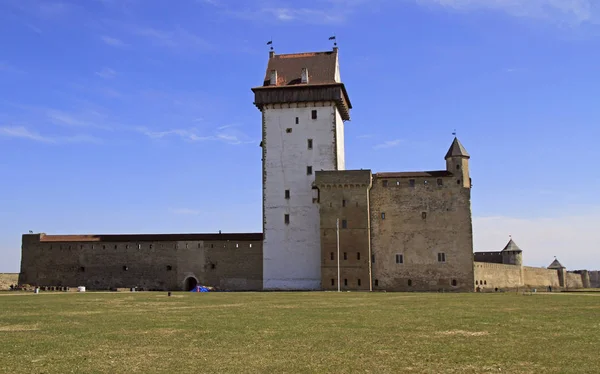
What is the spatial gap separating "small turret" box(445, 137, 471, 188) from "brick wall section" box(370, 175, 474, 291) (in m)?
0.36

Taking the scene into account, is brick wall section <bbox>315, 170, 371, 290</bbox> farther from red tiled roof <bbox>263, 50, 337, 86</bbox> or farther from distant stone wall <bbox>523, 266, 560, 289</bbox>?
distant stone wall <bbox>523, 266, 560, 289</bbox>

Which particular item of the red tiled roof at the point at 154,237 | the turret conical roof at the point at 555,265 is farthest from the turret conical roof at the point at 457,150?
the turret conical roof at the point at 555,265

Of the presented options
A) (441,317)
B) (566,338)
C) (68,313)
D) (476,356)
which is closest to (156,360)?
(476,356)

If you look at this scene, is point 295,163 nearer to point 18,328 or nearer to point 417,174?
point 417,174

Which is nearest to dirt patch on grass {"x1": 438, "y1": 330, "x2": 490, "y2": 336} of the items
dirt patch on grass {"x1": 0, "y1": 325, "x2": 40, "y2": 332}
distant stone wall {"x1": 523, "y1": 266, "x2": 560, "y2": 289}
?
dirt patch on grass {"x1": 0, "y1": 325, "x2": 40, "y2": 332}

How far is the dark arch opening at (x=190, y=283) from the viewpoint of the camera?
52.2 meters

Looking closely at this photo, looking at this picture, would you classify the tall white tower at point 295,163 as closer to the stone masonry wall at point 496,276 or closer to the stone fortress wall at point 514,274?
the stone masonry wall at point 496,276

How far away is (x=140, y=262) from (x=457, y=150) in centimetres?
2646

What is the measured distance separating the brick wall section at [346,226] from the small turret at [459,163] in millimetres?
6241

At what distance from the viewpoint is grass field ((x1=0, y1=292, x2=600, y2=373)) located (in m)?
10.8

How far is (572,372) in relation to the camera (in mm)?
9969

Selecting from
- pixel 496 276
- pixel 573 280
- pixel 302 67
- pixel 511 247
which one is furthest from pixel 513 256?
pixel 302 67

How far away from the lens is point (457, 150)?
48.8 metres

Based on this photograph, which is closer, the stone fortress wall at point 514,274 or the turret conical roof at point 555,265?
the stone fortress wall at point 514,274
